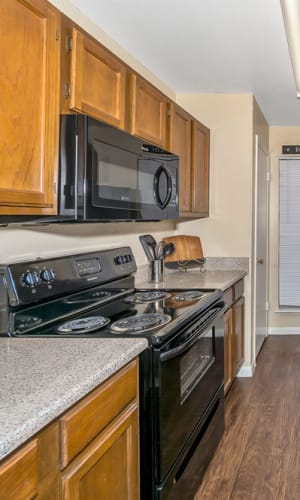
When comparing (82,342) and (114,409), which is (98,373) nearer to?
(114,409)

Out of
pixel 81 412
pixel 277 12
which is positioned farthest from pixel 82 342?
pixel 277 12

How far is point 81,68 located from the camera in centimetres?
181

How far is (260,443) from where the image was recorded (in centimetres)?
266

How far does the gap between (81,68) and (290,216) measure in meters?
3.91

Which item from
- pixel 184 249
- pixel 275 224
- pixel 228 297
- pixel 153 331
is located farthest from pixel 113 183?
pixel 275 224

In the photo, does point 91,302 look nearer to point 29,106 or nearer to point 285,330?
point 29,106

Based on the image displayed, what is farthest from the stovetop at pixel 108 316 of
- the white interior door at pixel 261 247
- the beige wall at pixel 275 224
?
the beige wall at pixel 275 224

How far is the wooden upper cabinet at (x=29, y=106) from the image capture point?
140 cm

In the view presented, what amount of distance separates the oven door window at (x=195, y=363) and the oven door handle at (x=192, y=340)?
0.04 metres

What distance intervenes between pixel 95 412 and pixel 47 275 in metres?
0.74

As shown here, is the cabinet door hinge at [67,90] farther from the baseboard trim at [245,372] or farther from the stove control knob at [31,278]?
the baseboard trim at [245,372]

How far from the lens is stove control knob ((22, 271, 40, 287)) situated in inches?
68.4

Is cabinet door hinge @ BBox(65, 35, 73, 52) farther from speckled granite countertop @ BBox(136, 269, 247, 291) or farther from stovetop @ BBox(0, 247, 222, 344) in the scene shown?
speckled granite countertop @ BBox(136, 269, 247, 291)

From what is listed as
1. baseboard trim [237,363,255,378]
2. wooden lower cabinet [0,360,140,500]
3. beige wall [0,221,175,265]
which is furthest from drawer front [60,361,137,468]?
baseboard trim [237,363,255,378]
